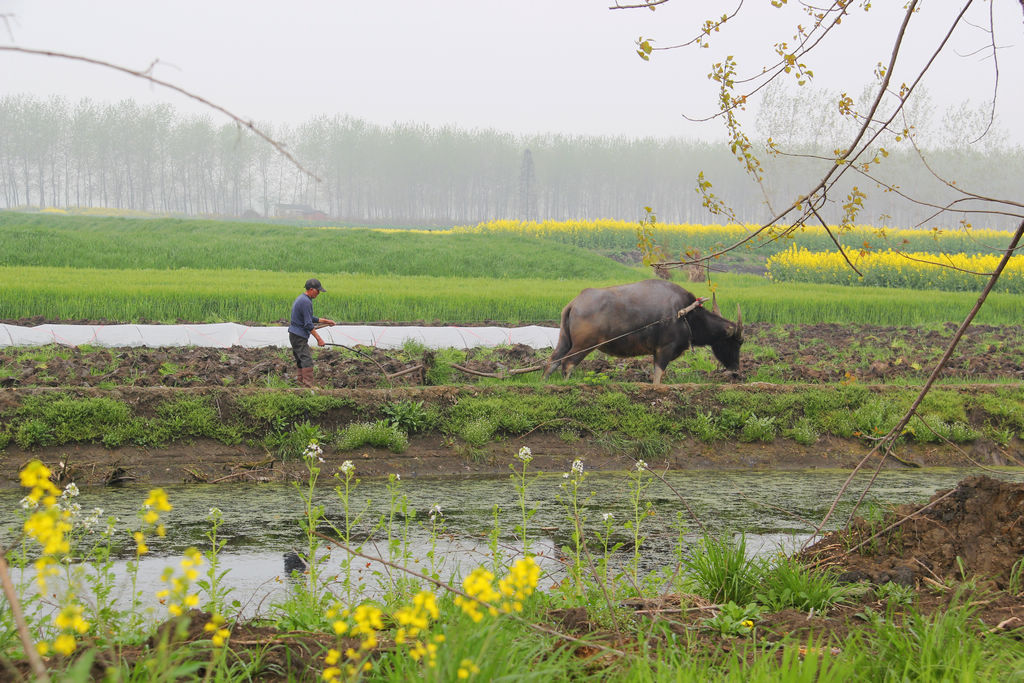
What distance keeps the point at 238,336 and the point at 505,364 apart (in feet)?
14.8

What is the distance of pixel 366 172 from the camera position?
8538 cm

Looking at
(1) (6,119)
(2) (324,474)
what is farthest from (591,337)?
(1) (6,119)

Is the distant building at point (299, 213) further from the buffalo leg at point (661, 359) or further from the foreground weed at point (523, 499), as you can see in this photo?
the foreground weed at point (523, 499)

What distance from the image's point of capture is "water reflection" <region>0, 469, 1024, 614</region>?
5.73 metres

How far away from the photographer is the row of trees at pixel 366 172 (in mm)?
81688

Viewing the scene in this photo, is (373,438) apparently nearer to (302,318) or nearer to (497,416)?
(497,416)

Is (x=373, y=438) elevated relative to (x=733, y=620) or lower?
lower

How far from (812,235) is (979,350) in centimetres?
2849

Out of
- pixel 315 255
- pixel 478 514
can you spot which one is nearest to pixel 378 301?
pixel 478 514

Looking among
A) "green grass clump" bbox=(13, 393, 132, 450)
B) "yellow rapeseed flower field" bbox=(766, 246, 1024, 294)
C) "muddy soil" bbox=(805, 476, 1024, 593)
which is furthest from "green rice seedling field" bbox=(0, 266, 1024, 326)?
"muddy soil" bbox=(805, 476, 1024, 593)

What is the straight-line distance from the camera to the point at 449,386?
1035 cm

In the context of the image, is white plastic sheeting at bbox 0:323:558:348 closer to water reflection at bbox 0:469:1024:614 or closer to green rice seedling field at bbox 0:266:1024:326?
green rice seedling field at bbox 0:266:1024:326

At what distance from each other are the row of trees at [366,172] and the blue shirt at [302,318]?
220 feet

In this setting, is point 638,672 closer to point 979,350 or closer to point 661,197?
point 979,350
